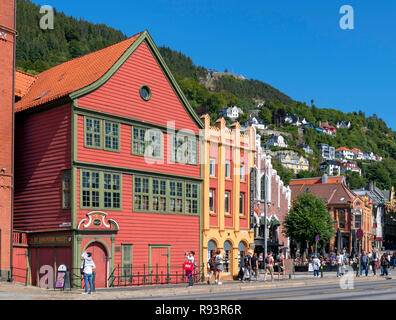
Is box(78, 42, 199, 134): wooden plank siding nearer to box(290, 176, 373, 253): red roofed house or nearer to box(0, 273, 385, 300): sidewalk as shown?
box(0, 273, 385, 300): sidewalk

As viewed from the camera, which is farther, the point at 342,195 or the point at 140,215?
the point at 342,195

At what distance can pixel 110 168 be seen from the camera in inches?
1326

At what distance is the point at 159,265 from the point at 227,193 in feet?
32.4

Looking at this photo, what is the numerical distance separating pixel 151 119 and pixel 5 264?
1167 cm

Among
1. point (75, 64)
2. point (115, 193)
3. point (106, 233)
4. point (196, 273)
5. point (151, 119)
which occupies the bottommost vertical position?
point (196, 273)

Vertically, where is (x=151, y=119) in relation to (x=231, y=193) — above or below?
above

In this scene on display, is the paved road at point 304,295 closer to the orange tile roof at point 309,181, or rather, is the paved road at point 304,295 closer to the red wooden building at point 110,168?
the red wooden building at point 110,168

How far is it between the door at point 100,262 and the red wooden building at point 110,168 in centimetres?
5

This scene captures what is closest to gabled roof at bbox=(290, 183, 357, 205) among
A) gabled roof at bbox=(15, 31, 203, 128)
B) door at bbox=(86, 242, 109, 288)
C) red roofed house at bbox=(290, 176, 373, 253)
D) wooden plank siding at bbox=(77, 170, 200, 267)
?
red roofed house at bbox=(290, 176, 373, 253)

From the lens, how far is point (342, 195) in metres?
93.2

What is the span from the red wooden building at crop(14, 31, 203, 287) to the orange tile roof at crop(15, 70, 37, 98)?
1.45 ft

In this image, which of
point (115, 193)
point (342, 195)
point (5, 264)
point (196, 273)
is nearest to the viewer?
point (5, 264)
